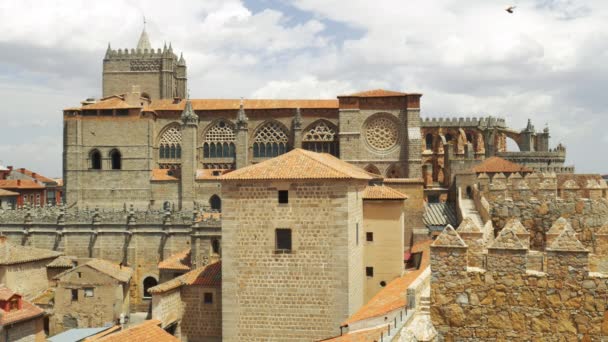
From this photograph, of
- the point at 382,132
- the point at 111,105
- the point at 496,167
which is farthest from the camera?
the point at 111,105

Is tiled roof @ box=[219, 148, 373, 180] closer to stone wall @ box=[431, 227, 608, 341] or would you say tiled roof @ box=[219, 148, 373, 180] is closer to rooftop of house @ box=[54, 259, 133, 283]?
rooftop of house @ box=[54, 259, 133, 283]

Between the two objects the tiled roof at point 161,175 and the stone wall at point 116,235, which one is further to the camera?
the tiled roof at point 161,175

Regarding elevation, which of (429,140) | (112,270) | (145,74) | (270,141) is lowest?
(112,270)

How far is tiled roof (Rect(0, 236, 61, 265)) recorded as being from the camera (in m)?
29.3

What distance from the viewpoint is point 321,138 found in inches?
1694

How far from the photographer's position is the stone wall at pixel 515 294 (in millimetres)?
6020

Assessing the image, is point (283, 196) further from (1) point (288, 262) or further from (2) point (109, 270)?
(2) point (109, 270)

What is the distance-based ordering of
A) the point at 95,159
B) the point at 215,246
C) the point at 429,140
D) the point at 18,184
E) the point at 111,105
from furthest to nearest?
1. the point at 18,184
2. the point at 429,140
3. the point at 111,105
4. the point at 95,159
5. the point at 215,246

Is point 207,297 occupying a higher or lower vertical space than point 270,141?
lower

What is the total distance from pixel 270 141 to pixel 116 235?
1427 centimetres

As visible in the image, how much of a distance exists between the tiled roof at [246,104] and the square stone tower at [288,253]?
24747 mm

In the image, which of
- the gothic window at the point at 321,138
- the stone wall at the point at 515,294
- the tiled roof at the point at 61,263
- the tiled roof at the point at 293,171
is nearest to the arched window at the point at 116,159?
the tiled roof at the point at 61,263

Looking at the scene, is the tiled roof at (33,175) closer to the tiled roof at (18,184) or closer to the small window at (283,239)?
the tiled roof at (18,184)

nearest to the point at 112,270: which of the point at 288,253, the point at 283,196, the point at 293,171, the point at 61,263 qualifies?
the point at 61,263
